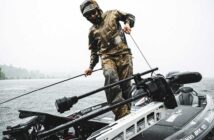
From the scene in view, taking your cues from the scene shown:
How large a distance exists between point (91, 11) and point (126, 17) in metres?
0.67

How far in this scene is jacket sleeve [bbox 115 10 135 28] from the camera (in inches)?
183

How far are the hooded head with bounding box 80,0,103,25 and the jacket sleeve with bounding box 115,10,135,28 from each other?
0.35 meters

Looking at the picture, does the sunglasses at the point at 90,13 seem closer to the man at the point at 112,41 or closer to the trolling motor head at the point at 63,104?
the man at the point at 112,41

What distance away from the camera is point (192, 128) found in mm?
3934

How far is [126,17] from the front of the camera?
15.5 ft

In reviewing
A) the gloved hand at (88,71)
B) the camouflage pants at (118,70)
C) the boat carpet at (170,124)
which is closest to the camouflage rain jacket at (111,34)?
the camouflage pants at (118,70)

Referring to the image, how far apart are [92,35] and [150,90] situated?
225 centimetres

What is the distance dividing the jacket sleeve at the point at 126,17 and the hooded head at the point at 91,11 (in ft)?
1.15

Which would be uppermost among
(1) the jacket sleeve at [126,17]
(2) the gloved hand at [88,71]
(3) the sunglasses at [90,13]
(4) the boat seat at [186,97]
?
(3) the sunglasses at [90,13]

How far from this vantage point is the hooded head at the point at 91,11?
444 centimetres

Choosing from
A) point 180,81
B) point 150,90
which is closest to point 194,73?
point 180,81

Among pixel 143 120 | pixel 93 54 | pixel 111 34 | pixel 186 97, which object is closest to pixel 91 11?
pixel 111 34

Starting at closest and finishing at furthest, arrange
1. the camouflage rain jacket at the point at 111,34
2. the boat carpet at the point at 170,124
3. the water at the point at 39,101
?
the boat carpet at the point at 170,124
the camouflage rain jacket at the point at 111,34
the water at the point at 39,101

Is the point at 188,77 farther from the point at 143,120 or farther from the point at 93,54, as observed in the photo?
A: the point at 93,54
